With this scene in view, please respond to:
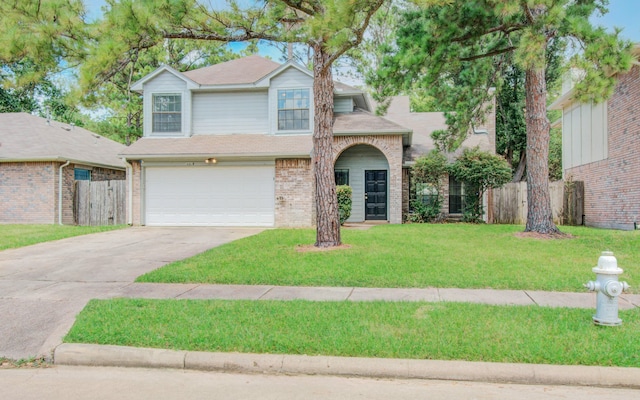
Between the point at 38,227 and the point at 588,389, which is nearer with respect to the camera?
the point at 588,389

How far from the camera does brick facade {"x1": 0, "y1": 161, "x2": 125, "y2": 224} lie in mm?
17031

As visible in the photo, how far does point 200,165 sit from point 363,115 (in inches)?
255

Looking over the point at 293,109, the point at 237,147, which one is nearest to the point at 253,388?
the point at 237,147

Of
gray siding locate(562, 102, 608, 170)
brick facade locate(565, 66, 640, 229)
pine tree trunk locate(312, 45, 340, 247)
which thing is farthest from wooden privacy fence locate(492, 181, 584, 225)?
pine tree trunk locate(312, 45, 340, 247)

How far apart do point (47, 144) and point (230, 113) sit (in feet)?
25.2

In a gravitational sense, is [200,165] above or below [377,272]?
above

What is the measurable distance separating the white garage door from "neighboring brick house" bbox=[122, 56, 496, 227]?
0.04m

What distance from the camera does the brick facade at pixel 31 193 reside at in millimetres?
17031

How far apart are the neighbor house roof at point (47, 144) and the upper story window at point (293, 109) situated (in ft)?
27.4

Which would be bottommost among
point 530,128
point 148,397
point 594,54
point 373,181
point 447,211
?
point 148,397

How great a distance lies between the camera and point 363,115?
57.8 ft

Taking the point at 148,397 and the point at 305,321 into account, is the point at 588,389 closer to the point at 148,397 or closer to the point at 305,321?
the point at 305,321

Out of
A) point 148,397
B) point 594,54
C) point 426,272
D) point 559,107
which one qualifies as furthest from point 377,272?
point 559,107

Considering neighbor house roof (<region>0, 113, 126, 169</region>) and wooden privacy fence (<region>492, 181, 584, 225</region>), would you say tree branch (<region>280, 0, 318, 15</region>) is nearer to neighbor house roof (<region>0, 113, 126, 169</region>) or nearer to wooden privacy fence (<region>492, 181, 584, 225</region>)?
wooden privacy fence (<region>492, 181, 584, 225</region>)
